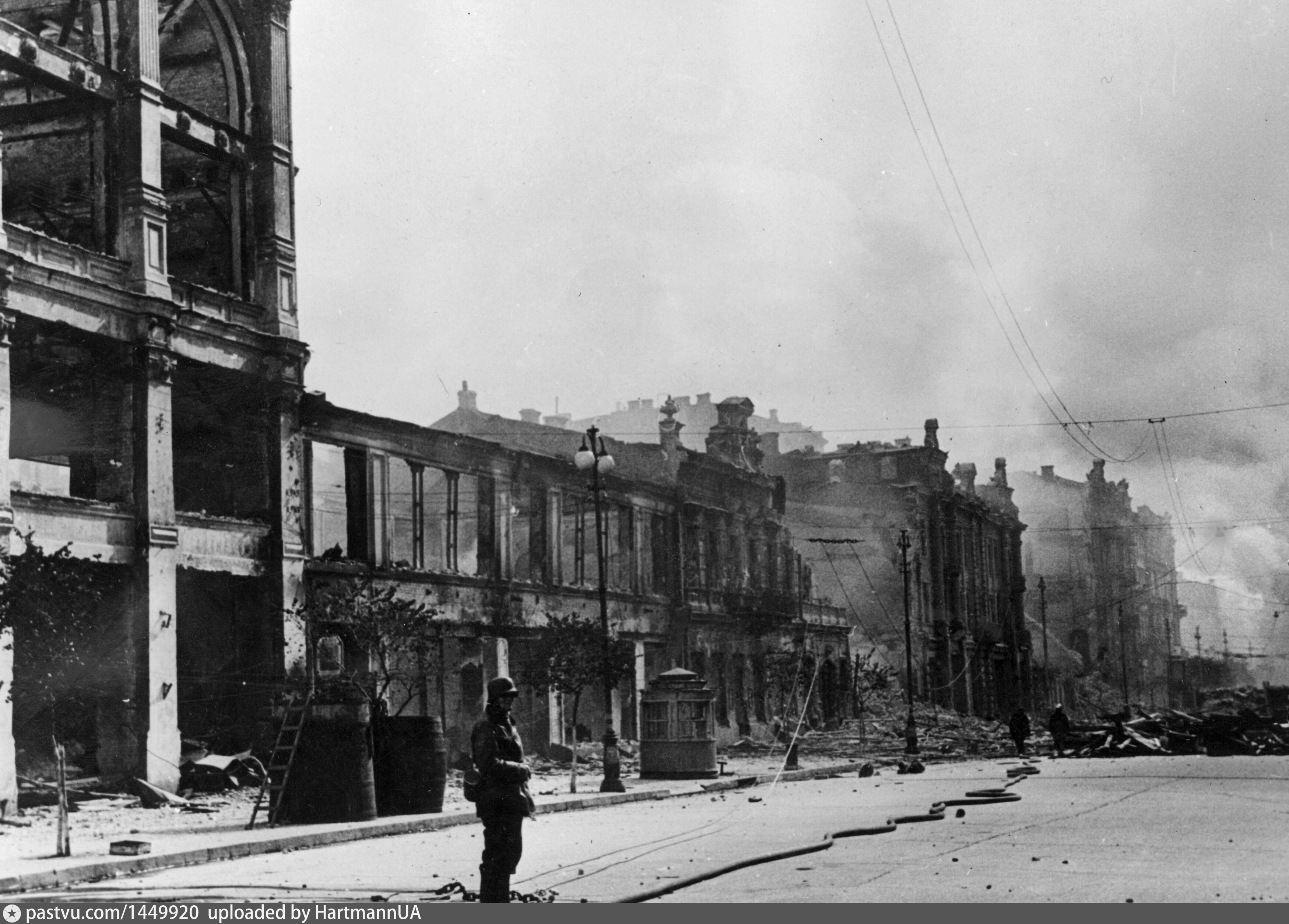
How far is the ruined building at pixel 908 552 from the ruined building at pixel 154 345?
32438 millimetres

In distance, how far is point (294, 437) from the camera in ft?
103

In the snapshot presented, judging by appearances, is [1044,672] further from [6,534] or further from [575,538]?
[6,534]

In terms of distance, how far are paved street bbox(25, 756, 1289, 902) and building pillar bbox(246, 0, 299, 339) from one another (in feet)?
48.2

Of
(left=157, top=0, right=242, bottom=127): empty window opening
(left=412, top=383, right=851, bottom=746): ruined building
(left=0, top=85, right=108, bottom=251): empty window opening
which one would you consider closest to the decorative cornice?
(left=0, top=85, right=108, bottom=251): empty window opening

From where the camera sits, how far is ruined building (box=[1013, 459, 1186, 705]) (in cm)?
8856

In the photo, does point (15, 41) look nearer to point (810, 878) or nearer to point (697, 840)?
point (697, 840)

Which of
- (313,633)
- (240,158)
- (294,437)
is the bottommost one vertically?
(313,633)

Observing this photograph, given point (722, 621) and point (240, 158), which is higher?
point (240, 158)

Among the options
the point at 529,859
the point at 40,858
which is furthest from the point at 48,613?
the point at 529,859

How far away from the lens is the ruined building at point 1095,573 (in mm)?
88562

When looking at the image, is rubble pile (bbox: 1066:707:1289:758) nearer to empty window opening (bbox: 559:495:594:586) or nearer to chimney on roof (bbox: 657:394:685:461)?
empty window opening (bbox: 559:495:594:586)
